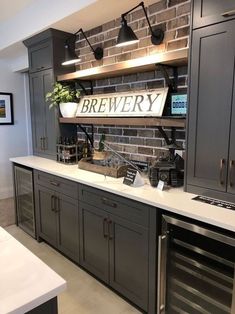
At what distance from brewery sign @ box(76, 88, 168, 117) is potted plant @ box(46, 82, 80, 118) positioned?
8cm

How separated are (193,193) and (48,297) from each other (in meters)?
1.28

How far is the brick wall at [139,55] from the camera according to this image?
2.18 metres

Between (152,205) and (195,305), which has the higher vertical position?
(152,205)

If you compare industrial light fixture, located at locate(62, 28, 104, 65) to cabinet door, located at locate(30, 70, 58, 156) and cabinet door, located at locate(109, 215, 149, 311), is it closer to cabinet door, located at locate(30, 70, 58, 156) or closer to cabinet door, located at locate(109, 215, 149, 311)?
cabinet door, located at locate(30, 70, 58, 156)

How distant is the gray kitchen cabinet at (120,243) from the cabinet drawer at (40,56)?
170 cm

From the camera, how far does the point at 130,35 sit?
2086 millimetres

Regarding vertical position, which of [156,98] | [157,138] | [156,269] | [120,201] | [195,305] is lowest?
[195,305]

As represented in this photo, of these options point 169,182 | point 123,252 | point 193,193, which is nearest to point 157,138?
point 169,182

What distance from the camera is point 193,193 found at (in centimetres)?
188

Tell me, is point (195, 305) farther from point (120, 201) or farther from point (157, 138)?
point (157, 138)

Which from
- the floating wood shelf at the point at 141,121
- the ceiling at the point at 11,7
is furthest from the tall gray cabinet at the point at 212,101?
the ceiling at the point at 11,7

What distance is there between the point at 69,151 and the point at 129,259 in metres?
1.47

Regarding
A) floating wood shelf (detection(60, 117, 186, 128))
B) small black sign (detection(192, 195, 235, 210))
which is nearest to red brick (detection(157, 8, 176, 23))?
floating wood shelf (detection(60, 117, 186, 128))

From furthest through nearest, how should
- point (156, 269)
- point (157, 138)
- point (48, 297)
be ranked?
point (157, 138), point (156, 269), point (48, 297)
